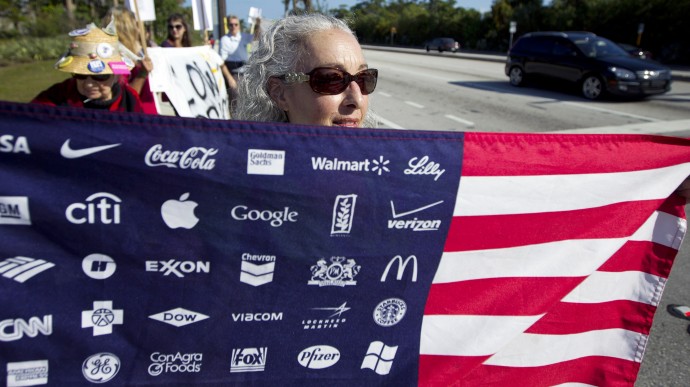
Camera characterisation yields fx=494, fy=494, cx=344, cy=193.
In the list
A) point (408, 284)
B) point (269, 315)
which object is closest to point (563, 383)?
point (408, 284)

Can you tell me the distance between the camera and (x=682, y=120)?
32.9ft

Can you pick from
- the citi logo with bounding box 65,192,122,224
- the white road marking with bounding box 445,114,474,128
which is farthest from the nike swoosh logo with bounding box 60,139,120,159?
the white road marking with bounding box 445,114,474,128

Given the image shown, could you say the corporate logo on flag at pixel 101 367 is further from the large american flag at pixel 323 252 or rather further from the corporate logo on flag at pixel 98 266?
the corporate logo on flag at pixel 98 266

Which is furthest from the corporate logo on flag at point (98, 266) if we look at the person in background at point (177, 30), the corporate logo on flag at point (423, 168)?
the person in background at point (177, 30)

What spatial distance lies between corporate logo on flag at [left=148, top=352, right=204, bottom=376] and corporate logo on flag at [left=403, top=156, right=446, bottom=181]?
895 millimetres

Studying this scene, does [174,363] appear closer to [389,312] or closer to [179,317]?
[179,317]

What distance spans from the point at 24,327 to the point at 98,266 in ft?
0.85

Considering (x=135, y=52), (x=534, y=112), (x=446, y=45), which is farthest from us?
(x=446, y=45)

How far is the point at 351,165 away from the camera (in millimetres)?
1566

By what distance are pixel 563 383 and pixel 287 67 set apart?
167 cm

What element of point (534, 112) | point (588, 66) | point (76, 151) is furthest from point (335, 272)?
point (588, 66)

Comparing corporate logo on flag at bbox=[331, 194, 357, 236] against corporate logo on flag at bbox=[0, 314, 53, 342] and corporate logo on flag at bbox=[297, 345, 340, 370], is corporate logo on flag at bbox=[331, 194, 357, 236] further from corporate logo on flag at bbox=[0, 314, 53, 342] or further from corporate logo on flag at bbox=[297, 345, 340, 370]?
corporate logo on flag at bbox=[0, 314, 53, 342]

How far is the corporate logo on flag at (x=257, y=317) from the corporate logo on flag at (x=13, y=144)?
2.46 ft

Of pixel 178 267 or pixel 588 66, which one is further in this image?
pixel 588 66
